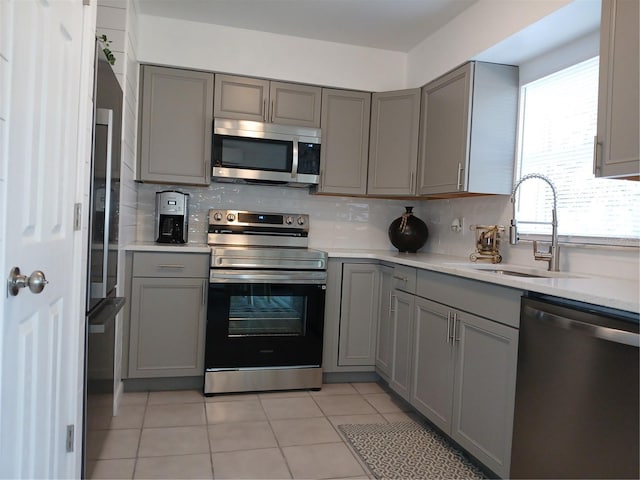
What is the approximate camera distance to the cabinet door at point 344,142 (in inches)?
140

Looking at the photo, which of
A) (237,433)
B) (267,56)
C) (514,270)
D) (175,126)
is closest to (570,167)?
(514,270)

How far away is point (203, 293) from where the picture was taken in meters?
3.06

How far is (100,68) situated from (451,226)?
2.54m

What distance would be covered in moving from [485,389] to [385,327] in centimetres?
116

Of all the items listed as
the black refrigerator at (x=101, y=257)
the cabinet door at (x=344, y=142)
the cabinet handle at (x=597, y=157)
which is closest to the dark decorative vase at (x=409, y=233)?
the cabinet door at (x=344, y=142)

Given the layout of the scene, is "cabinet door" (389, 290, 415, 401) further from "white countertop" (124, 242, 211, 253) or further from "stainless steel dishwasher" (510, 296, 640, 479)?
"white countertop" (124, 242, 211, 253)

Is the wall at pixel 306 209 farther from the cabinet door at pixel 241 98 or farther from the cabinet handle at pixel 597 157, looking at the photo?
the cabinet handle at pixel 597 157

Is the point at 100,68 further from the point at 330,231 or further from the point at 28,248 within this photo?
the point at 330,231

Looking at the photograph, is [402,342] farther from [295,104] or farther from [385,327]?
[295,104]

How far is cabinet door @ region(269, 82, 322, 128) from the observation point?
11.3 feet

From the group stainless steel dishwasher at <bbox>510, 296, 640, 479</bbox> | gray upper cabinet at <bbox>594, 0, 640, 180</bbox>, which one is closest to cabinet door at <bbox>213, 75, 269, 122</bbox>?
gray upper cabinet at <bbox>594, 0, 640, 180</bbox>

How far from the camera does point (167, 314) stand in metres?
3.02

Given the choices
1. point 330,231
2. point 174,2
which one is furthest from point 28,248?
point 330,231

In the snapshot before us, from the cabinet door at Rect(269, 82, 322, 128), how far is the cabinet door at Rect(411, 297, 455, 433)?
1.62 meters
